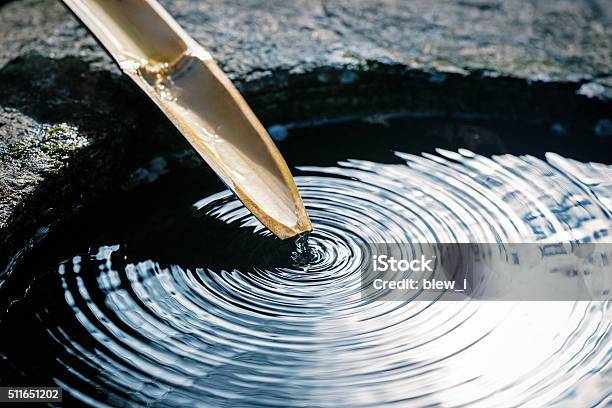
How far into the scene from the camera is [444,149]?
3332 millimetres

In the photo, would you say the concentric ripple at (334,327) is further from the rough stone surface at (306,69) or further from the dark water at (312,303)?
the rough stone surface at (306,69)

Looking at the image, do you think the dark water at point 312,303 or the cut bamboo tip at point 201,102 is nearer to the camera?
the dark water at point 312,303

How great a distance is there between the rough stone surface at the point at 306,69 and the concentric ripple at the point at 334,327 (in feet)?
1.59

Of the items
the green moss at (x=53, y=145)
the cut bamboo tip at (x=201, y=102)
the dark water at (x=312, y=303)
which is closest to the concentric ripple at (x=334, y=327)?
the dark water at (x=312, y=303)

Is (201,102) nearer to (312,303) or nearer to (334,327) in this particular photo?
(312,303)

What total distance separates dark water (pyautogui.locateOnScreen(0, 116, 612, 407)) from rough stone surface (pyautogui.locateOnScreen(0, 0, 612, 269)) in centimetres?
27

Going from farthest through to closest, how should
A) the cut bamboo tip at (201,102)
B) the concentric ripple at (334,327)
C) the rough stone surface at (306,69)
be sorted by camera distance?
1. the rough stone surface at (306,69)
2. the cut bamboo tip at (201,102)
3. the concentric ripple at (334,327)

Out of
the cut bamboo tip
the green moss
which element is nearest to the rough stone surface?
the green moss

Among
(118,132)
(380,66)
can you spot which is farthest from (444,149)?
(118,132)

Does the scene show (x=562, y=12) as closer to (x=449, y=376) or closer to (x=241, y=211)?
(x=241, y=211)

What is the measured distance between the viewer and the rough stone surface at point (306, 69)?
2.94 meters

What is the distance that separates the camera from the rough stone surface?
294 centimetres

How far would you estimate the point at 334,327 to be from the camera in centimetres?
234

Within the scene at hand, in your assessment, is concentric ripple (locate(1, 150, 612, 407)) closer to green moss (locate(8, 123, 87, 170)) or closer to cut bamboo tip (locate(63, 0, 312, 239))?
cut bamboo tip (locate(63, 0, 312, 239))
